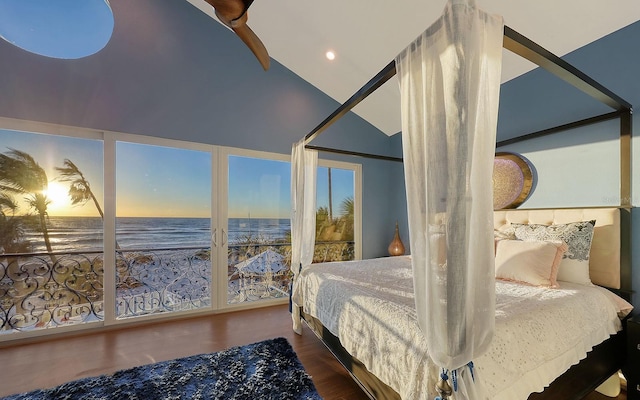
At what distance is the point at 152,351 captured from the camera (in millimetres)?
2543

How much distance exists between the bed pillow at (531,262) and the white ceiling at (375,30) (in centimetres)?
185

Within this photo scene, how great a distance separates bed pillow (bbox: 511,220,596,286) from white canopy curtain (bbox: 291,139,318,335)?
2109mm

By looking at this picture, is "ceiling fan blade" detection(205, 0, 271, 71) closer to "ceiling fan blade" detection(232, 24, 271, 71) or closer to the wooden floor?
"ceiling fan blade" detection(232, 24, 271, 71)

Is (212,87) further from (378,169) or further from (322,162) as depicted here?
(378,169)

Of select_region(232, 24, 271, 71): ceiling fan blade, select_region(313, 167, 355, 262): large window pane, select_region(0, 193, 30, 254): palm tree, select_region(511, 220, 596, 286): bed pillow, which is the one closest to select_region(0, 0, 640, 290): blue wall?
select_region(313, 167, 355, 262): large window pane

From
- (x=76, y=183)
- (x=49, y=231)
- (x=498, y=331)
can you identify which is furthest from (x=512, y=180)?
(x=49, y=231)

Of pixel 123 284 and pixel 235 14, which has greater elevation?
pixel 235 14

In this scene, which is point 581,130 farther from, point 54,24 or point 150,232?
point 150,232

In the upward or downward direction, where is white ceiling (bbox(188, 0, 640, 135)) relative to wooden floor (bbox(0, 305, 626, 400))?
upward

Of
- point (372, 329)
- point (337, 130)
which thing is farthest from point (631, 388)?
point (337, 130)

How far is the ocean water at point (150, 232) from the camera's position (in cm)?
306

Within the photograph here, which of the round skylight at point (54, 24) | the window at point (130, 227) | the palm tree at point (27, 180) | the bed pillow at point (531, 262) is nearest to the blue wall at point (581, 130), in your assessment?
the bed pillow at point (531, 262)

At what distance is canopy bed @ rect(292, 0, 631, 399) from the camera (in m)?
1.06

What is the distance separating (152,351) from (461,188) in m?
3.02
